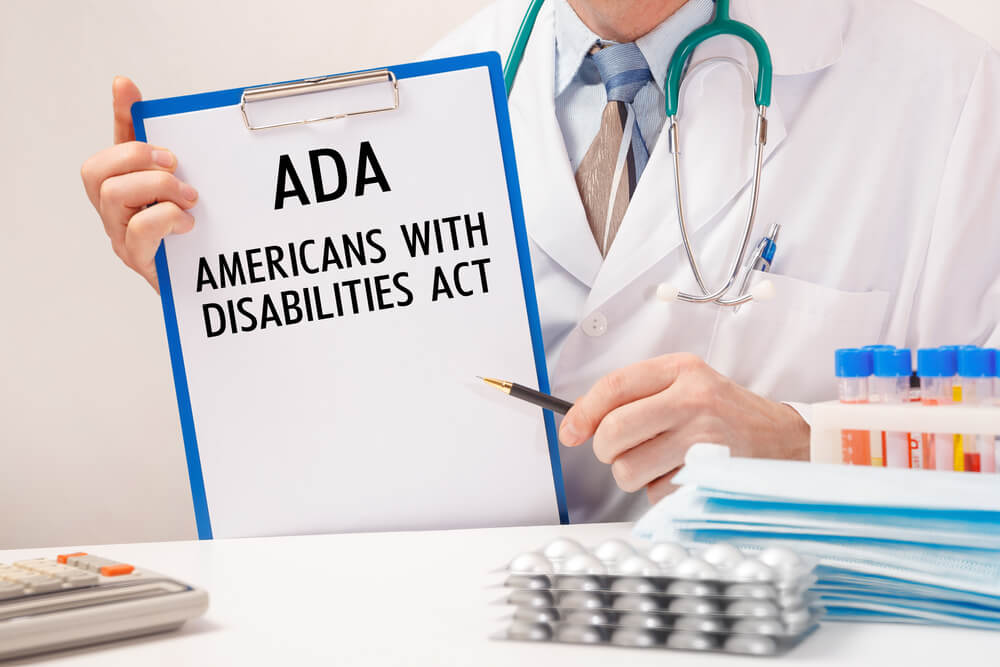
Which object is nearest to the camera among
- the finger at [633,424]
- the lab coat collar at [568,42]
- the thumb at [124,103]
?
the finger at [633,424]

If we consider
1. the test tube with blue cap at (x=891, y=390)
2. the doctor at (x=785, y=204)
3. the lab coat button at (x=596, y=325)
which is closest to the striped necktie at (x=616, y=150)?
the doctor at (x=785, y=204)

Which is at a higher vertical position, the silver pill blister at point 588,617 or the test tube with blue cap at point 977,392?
the test tube with blue cap at point 977,392

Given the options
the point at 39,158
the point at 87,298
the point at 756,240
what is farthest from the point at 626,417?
the point at 39,158

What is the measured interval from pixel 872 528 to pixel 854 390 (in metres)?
0.14

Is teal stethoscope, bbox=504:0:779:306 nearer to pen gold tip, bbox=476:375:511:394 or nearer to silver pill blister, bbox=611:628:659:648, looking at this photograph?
pen gold tip, bbox=476:375:511:394

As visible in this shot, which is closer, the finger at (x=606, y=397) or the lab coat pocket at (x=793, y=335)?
the finger at (x=606, y=397)

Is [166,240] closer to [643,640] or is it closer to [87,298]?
[643,640]

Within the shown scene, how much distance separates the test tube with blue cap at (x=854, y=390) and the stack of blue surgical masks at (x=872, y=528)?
0.07 m

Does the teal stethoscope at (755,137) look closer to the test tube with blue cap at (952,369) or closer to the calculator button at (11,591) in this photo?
the test tube with blue cap at (952,369)

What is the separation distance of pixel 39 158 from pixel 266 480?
3.13 ft

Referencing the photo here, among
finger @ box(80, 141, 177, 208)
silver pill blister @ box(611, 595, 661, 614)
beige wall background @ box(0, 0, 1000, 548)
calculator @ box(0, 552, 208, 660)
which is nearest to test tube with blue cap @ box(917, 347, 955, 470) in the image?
silver pill blister @ box(611, 595, 661, 614)

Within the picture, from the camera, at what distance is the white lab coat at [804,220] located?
3.27 feet

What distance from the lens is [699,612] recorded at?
1.26 feet

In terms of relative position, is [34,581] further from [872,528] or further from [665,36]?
[665,36]
